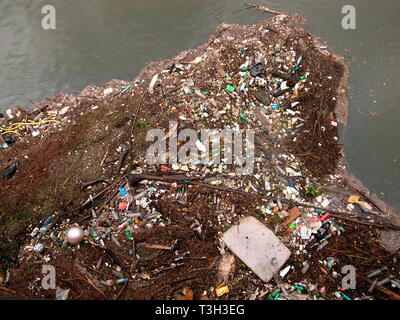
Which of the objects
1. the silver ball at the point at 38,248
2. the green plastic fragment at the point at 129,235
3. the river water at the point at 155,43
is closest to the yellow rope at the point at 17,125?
the river water at the point at 155,43

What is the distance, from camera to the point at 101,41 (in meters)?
7.34

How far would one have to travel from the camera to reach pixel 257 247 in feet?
14.5

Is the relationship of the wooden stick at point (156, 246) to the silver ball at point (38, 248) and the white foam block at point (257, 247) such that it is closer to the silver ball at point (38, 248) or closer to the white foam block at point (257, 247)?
the white foam block at point (257, 247)

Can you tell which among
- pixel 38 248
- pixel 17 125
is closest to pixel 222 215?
pixel 38 248

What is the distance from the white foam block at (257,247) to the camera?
429 centimetres

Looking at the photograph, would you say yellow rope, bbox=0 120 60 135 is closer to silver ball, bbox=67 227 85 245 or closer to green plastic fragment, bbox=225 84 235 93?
silver ball, bbox=67 227 85 245

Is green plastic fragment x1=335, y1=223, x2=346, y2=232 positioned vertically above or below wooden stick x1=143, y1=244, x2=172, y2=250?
above

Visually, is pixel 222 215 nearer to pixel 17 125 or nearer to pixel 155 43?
pixel 17 125

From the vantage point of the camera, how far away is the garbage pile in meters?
4.21

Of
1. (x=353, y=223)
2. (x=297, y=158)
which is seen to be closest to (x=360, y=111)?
(x=297, y=158)

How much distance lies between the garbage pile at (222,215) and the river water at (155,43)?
92 cm

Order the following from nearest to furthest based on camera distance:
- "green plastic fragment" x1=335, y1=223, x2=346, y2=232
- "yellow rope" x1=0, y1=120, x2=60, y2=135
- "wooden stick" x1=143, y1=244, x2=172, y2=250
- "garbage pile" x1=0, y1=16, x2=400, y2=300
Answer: "garbage pile" x1=0, y1=16, x2=400, y2=300 → "wooden stick" x1=143, y1=244, x2=172, y2=250 → "green plastic fragment" x1=335, y1=223, x2=346, y2=232 → "yellow rope" x1=0, y1=120, x2=60, y2=135

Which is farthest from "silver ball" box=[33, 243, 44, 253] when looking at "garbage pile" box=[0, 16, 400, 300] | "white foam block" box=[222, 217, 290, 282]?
"white foam block" box=[222, 217, 290, 282]

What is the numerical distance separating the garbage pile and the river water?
3.02 ft
